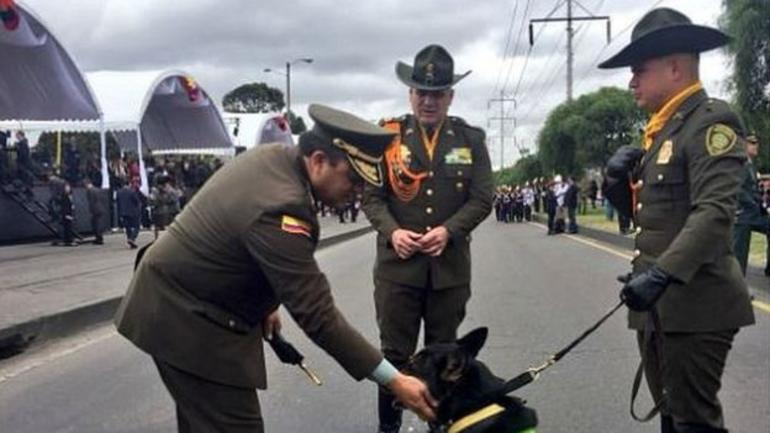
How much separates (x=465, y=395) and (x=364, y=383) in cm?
375

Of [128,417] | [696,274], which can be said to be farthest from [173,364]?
[128,417]

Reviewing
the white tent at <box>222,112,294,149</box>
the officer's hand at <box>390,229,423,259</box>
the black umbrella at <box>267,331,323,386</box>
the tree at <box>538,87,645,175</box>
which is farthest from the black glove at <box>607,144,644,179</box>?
the tree at <box>538,87,645,175</box>

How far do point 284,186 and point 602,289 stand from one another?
10.3 m

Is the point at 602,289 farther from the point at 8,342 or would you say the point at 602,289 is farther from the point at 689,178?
the point at 689,178

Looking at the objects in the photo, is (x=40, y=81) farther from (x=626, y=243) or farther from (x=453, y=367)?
(x=453, y=367)

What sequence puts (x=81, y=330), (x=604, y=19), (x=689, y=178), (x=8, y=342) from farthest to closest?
(x=604, y=19)
(x=81, y=330)
(x=8, y=342)
(x=689, y=178)

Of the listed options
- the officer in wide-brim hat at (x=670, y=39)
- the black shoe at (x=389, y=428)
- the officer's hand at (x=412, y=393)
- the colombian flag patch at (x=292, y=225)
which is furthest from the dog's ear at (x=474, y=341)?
the black shoe at (x=389, y=428)

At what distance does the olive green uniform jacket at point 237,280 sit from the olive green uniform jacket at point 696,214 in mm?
1214

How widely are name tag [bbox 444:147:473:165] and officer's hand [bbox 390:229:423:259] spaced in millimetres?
441

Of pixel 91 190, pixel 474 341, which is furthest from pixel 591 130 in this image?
pixel 474 341

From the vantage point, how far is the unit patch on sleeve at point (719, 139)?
356 cm

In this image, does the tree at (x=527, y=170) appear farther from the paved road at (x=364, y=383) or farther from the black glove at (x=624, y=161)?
the black glove at (x=624, y=161)

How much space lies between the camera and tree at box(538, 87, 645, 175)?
5359cm

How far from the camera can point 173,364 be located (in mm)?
3266
